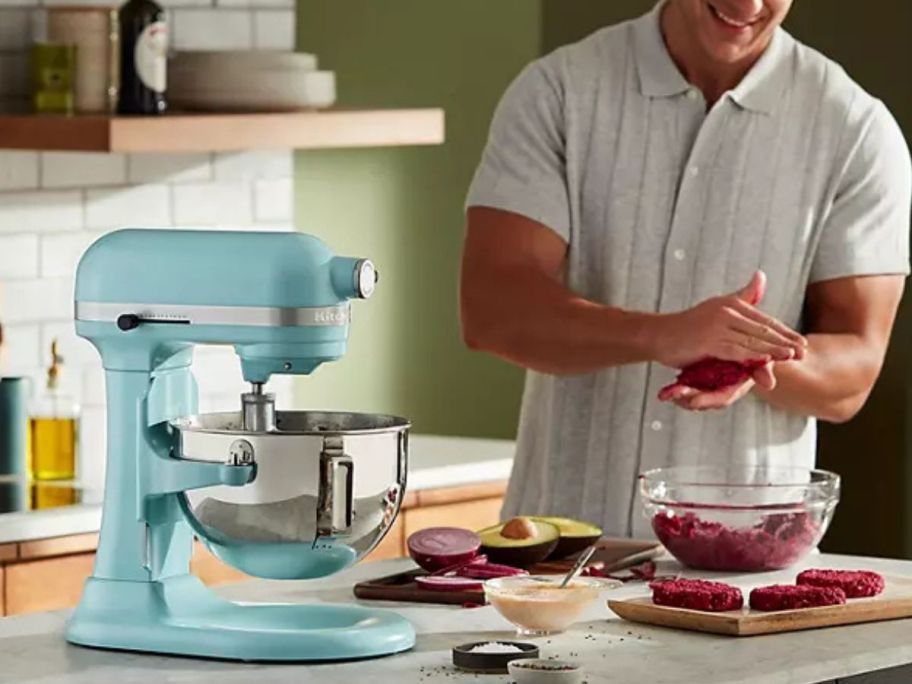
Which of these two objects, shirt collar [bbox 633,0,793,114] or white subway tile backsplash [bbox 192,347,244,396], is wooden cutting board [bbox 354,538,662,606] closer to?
shirt collar [bbox 633,0,793,114]

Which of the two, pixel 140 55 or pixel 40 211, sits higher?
pixel 140 55

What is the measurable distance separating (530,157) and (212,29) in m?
1.46

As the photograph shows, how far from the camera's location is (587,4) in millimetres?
4949

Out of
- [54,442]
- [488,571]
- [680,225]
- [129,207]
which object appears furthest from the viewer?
[129,207]

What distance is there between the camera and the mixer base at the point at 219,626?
254 cm

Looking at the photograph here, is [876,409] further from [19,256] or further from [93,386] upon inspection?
[19,256]

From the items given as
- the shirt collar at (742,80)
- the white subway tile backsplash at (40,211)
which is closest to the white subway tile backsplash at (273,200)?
the white subway tile backsplash at (40,211)

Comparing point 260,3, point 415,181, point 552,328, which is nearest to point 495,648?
point 552,328

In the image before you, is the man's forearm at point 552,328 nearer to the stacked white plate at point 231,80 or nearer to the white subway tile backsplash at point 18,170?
the stacked white plate at point 231,80

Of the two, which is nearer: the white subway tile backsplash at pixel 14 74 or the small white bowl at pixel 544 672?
the small white bowl at pixel 544 672

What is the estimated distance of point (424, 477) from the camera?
4504 millimetres

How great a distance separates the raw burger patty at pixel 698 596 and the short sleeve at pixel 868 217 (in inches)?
38.5

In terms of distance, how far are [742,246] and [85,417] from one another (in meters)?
1.66

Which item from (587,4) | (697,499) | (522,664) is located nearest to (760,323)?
(697,499)
